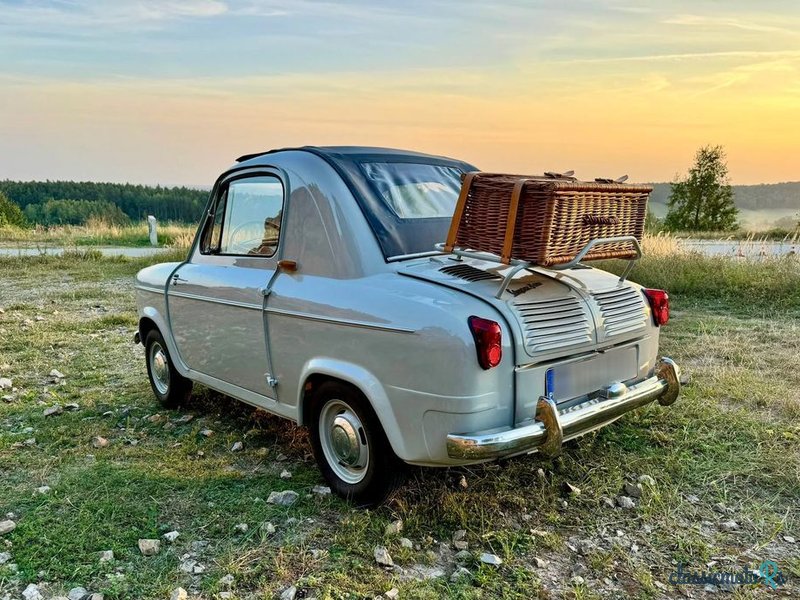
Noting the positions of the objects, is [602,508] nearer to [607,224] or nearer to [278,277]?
[607,224]

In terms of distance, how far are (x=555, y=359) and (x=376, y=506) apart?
4.04ft

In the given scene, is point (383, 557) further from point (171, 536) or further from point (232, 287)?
point (232, 287)

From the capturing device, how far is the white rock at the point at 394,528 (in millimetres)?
3113

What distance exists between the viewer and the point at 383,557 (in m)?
2.91

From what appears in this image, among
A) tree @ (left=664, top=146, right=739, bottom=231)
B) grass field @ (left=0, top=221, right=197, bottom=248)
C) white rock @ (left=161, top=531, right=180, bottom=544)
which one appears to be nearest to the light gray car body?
white rock @ (left=161, top=531, right=180, bottom=544)

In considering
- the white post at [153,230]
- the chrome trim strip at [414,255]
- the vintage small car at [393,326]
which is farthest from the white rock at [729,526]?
the white post at [153,230]

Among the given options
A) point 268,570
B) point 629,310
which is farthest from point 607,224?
point 268,570

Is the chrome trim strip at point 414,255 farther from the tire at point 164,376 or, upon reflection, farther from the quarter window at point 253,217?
the tire at point 164,376

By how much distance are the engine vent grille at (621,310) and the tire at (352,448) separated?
4.36ft

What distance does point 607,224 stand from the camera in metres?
3.14

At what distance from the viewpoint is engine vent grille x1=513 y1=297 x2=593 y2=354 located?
116 inches

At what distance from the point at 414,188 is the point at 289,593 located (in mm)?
2323

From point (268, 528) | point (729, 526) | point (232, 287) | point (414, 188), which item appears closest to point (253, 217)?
point (232, 287)

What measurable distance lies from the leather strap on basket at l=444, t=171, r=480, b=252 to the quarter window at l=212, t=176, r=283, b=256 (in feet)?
3.89
